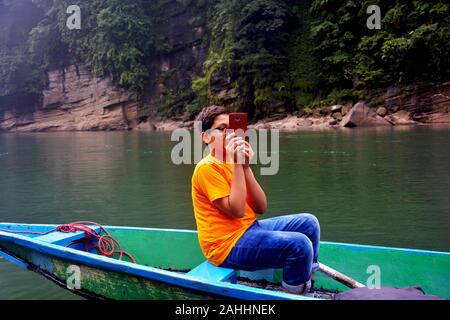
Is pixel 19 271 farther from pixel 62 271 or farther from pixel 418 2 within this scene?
pixel 418 2

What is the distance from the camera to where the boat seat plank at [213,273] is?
279 cm

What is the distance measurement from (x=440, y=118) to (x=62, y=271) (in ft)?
70.6

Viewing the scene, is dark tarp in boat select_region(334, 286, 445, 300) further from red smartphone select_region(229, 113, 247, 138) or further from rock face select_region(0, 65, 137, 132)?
rock face select_region(0, 65, 137, 132)

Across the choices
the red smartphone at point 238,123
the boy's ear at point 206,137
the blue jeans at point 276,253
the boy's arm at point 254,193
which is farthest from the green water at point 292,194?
the red smartphone at point 238,123

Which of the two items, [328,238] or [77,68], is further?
[77,68]

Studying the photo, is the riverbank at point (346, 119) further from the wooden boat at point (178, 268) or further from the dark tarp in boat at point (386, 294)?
the dark tarp in boat at point (386, 294)

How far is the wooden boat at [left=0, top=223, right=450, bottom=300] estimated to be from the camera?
2818mm

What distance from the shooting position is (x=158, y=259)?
4.11 metres

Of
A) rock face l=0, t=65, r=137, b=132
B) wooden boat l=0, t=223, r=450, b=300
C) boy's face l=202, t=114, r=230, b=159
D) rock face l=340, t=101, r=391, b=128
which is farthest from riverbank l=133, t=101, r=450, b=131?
boy's face l=202, t=114, r=230, b=159

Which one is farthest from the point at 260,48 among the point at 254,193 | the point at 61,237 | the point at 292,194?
the point at 254,193

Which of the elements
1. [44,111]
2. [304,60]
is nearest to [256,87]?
[304,60]

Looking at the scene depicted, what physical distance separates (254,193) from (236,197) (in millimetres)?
278

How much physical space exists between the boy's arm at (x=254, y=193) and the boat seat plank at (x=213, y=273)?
0.44 m

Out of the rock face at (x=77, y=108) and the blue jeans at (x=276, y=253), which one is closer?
the blue jeans at (x=276, y=253)
